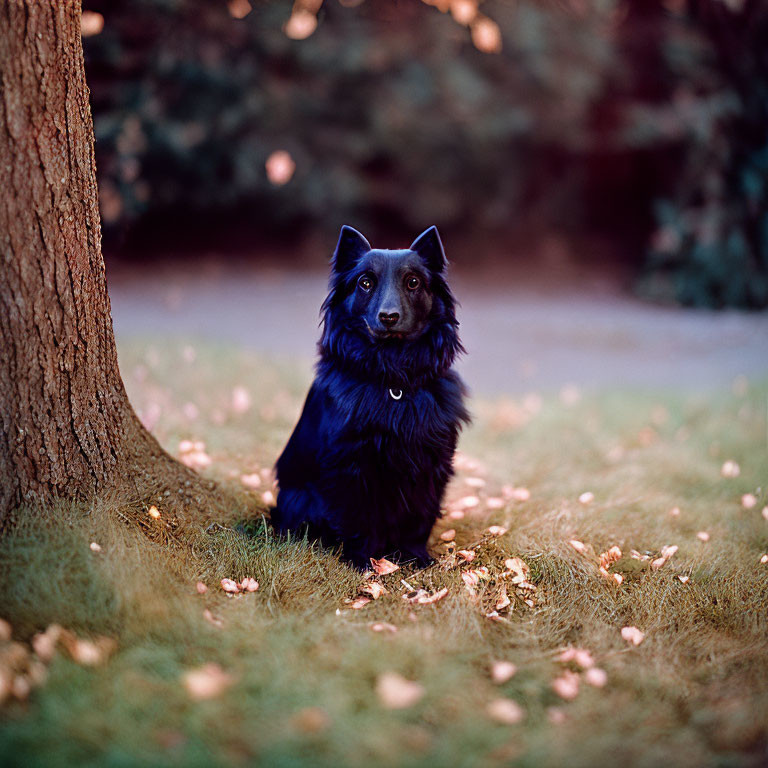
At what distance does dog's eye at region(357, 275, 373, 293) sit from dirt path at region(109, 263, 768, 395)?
13.4 ft

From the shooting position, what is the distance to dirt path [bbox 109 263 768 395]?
7.48 m

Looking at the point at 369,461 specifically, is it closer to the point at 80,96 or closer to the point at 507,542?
the point at 507,542

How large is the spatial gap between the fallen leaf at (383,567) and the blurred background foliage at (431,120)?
779 cm

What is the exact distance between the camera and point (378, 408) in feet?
9.13

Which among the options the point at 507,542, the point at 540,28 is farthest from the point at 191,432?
the point at 540,28

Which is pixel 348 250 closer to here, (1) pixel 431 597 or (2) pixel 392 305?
(2) pixel 392 305

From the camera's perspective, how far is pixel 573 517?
3.30 meters

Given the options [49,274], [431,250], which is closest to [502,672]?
[431,250]

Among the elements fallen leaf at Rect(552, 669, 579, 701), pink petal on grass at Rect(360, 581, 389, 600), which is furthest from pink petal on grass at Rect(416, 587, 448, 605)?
fallen leaf at Rect(552, 669, 579, 701)

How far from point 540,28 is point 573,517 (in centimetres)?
1056

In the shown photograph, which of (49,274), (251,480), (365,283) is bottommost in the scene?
(251,480)

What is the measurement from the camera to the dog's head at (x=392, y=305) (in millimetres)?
2691

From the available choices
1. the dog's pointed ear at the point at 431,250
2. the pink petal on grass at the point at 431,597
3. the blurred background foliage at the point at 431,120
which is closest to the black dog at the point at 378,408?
the dog's pointed ear at the point at 431,250

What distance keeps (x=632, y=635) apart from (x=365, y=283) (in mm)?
1704
